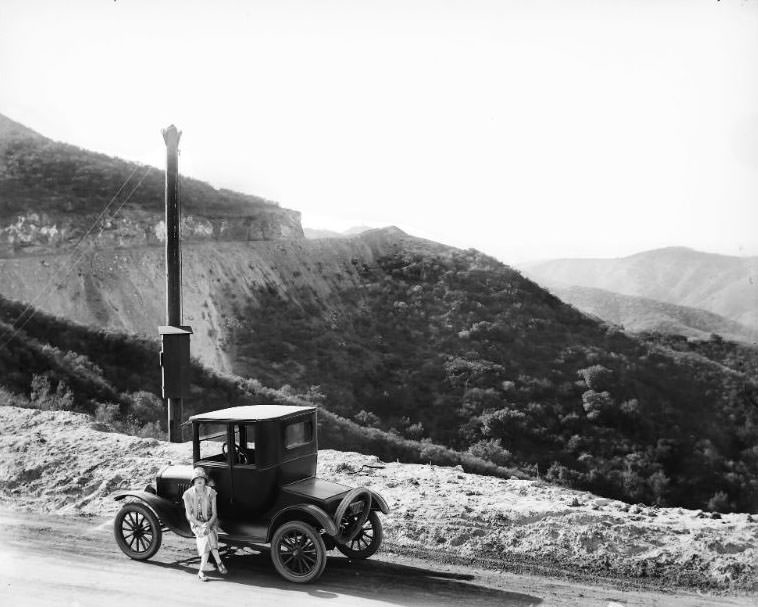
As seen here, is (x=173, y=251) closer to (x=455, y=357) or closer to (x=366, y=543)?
(x=366, y=543)

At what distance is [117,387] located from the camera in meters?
22.6

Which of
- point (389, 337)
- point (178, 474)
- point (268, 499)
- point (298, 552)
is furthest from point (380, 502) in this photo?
point (389, 337)

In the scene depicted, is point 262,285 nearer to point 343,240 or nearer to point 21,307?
point 343,240

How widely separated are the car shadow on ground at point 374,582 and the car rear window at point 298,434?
1.37m

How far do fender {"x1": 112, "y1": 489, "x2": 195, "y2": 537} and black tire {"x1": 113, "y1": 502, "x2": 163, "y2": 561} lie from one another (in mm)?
108

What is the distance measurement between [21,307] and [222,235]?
799 inches

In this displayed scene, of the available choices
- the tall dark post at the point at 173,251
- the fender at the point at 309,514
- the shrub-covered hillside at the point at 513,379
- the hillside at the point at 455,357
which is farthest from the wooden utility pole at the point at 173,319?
the shrub-covered hillside at the point at 513,379

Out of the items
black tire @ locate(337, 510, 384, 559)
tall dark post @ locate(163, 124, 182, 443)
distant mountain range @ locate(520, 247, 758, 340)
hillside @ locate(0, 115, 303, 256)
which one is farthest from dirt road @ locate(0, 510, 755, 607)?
distant mountain range @ locate(520, 247, 758, 340)

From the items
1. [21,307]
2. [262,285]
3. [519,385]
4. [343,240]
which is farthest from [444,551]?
[343,240]

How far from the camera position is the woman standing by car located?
25.6ft

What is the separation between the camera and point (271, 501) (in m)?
8.00

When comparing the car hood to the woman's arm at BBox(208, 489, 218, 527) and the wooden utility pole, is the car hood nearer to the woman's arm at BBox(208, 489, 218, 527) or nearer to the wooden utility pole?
the woman's arm at BBox(208, 489, 218, 527)

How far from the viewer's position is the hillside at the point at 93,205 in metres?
39.8

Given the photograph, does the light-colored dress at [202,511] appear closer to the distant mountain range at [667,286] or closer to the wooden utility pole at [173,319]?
the wooden utility pole at [173,319]
